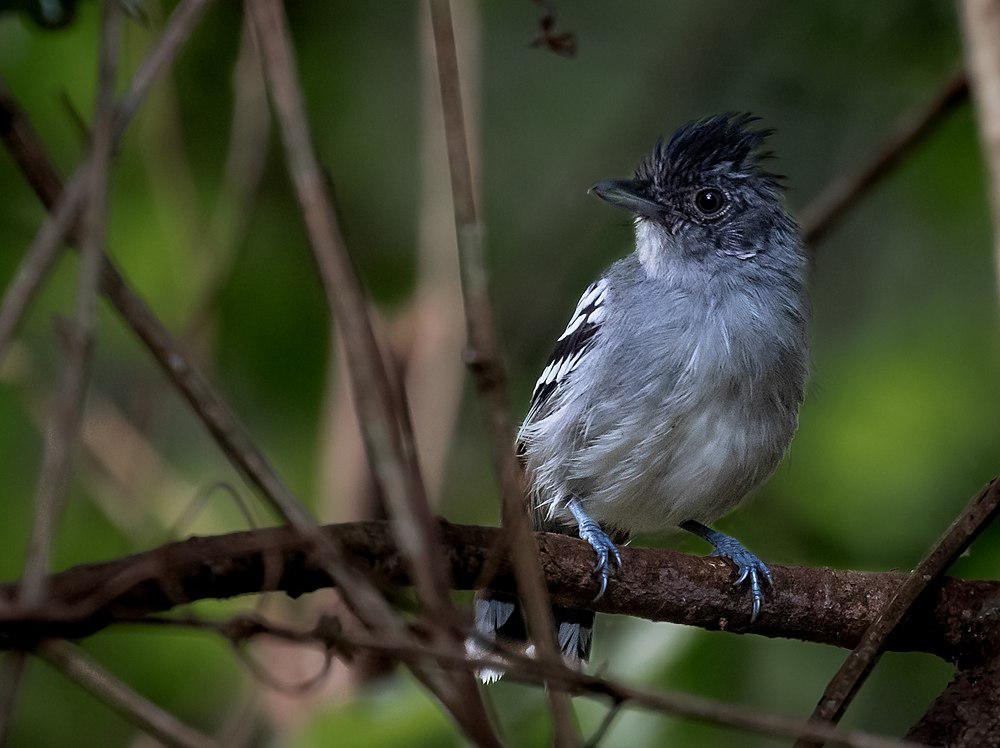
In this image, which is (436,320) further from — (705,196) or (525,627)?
(525,627)

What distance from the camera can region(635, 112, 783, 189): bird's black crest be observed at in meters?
4.62

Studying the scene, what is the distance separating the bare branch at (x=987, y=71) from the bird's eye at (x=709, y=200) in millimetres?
2510

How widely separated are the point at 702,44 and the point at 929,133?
1.69m

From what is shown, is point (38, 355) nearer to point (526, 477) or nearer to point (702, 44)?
point (526, 477)

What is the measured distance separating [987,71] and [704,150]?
8.79 feet

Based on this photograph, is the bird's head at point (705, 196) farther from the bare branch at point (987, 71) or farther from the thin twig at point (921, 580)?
the bare branch at point (987, 71)

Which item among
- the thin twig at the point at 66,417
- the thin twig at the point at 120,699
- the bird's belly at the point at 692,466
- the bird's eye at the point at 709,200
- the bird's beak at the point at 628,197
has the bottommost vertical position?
the thin twig at the point at 120,699

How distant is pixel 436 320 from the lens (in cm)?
506

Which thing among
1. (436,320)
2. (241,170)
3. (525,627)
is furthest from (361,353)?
(241,170)

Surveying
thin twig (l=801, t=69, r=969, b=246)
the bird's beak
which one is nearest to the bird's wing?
the bird's beak

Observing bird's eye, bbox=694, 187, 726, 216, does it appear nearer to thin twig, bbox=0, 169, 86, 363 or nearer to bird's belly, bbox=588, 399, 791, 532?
bird's belly, bbox=588, 399, 791, 532

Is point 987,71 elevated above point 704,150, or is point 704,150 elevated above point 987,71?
point 704,150

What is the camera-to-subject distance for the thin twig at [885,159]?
160 inches

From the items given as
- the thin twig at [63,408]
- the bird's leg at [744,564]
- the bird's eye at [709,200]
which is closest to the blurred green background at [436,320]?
the bird's leg at [744,564]
